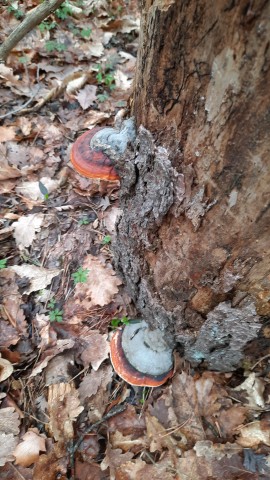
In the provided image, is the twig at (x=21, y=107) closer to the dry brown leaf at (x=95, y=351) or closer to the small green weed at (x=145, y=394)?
the dry brown leaf at (x=95, y=351)

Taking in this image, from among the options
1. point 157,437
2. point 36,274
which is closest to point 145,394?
point 157,437

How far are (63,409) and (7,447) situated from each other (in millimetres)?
469

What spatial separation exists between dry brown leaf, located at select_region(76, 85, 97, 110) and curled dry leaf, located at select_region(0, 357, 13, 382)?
347 centimetres

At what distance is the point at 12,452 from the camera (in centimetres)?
231

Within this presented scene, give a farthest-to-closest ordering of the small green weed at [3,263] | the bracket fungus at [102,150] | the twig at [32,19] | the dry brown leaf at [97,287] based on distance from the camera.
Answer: the small green weed at [3,263]
the dry brown leaf at [97,287]
the twig at [32,19]
the bracket fungus at [102,150]

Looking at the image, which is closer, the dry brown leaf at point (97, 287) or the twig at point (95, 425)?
the twig at point (95, 425)

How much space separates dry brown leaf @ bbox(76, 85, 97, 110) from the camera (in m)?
4.48

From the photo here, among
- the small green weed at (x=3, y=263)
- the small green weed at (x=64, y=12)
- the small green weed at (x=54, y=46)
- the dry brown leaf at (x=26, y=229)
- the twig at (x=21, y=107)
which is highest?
the small green weed at (x=64, y=12)

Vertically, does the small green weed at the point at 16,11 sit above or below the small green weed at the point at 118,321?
above

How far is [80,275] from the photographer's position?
3094 millimetres

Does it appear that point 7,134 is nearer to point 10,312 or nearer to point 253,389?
point 10,312

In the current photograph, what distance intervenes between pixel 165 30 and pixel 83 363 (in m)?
2.52

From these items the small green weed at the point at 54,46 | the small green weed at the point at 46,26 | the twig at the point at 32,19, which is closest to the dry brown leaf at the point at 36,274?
the twig at the point at 32,19

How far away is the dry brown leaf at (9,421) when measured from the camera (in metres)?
2.40
